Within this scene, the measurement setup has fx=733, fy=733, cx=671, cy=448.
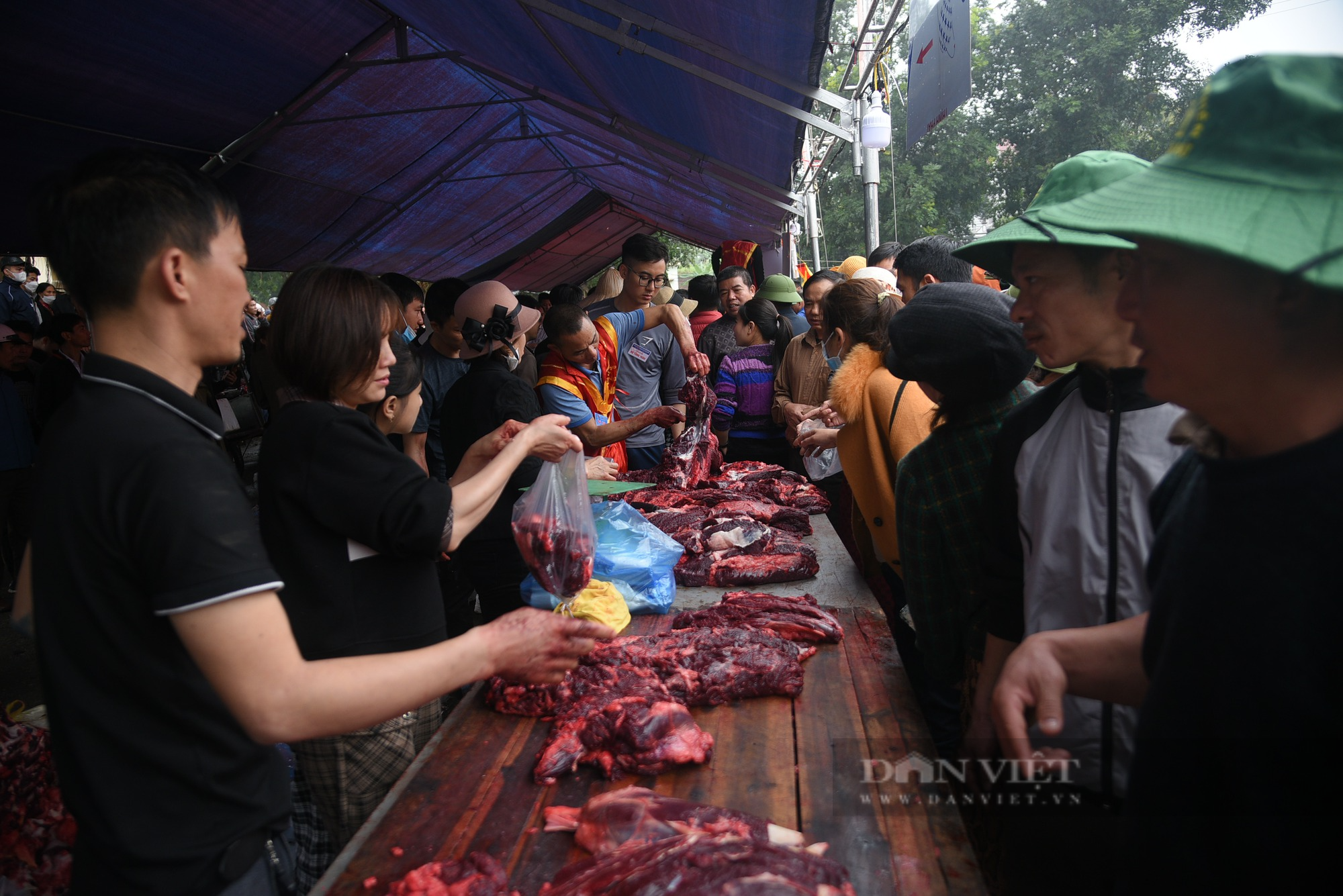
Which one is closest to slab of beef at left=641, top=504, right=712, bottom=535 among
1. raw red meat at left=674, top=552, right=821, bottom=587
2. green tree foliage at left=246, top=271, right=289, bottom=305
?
raw red meat at left=674, top=552, right=821, bottom=587

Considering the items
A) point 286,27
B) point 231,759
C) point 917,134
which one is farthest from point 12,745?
point 917,134

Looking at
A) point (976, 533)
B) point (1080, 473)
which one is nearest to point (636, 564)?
point (976, 533)

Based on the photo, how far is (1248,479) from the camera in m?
0.86

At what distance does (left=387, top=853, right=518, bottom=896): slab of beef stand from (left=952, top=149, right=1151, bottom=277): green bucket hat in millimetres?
1792

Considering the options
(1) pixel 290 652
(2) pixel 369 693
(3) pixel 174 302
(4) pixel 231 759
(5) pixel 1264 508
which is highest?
(3) pixel 174 302

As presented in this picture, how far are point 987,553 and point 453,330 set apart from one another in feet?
11.1

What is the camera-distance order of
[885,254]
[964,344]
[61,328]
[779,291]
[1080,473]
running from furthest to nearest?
[779,291] → [885,254] → [61,328] → [964,344] → [1080,473]

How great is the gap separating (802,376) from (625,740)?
4052mm

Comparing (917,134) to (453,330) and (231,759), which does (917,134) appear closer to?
(453,330)

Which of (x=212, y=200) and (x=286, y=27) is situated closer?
(x=212, y=200)

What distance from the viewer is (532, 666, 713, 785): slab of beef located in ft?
6.39

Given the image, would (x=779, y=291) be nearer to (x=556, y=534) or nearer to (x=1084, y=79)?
(x=556, y=534)

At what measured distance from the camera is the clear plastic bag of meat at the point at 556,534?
2.39 meters

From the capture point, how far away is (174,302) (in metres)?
1.29
